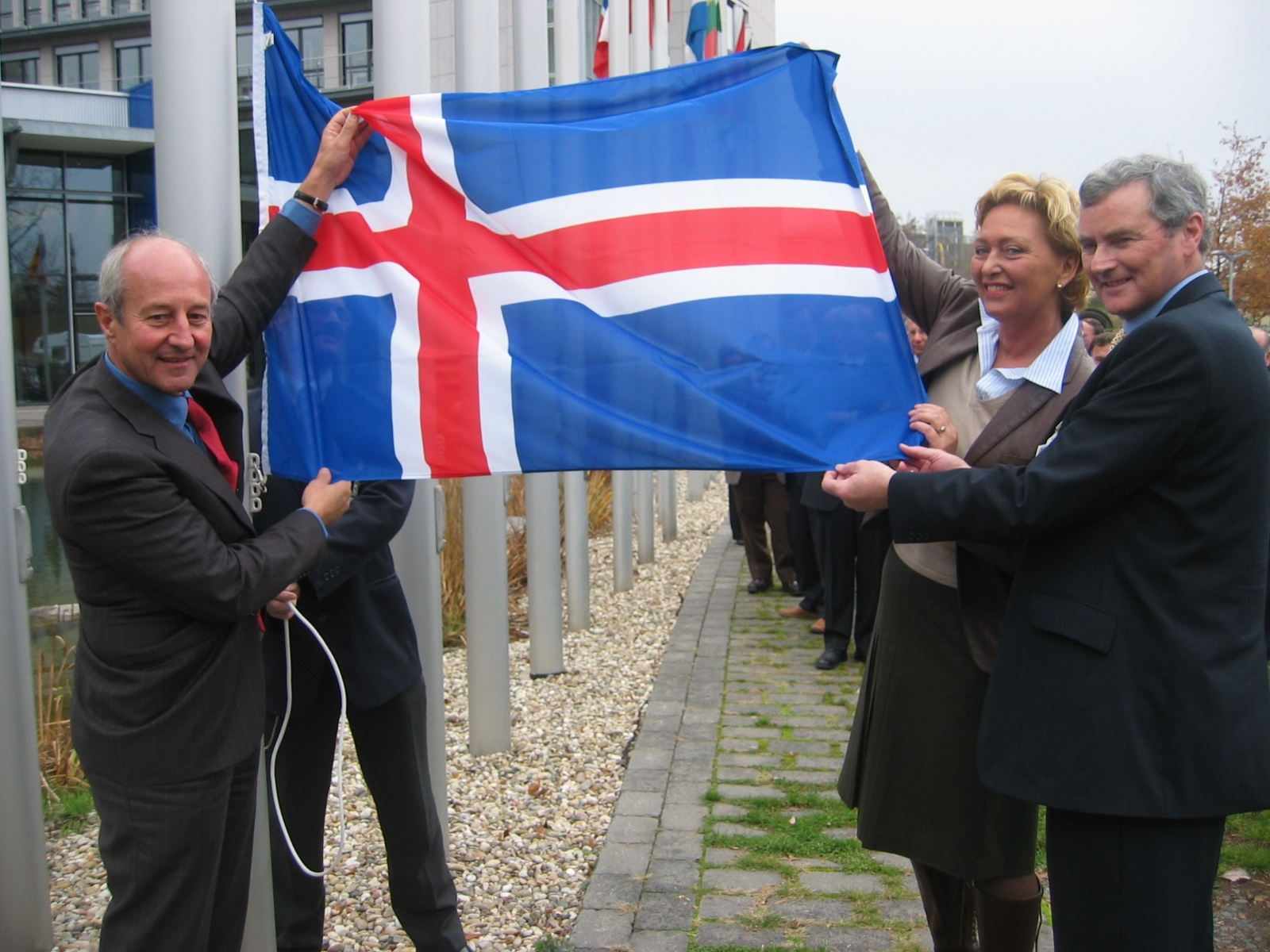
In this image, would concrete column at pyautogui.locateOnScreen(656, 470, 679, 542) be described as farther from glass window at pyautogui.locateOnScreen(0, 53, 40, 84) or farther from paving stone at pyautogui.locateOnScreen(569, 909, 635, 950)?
glass window at pyautogui.locateOnScreen(0, 53, 40, 84)

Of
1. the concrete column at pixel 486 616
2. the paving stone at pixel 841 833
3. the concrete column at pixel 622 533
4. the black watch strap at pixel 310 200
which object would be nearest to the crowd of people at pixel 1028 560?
the black watch strap at pixel 310 200

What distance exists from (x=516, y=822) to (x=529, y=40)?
4255 millimetres

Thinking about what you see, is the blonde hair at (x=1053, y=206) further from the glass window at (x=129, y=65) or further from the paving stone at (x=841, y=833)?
the glass window at (x=129, y=65)

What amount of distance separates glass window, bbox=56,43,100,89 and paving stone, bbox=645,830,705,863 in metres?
32.9

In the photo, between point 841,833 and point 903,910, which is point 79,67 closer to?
point 841,833

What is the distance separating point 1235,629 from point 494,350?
1.94 meters

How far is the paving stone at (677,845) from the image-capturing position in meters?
4.38

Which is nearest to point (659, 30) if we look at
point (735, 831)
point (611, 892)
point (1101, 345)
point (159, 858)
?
point (1101, 345)

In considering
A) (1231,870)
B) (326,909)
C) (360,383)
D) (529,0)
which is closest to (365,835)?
(326,909)

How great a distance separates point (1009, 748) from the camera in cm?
242

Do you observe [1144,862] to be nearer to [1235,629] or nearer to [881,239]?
[1235,629]

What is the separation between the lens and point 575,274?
316cm

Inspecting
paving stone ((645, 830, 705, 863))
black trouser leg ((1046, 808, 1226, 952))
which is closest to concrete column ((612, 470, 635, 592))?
paving stone ((645, 830, 705, 863))

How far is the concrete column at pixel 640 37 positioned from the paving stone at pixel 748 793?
7.69 meters
